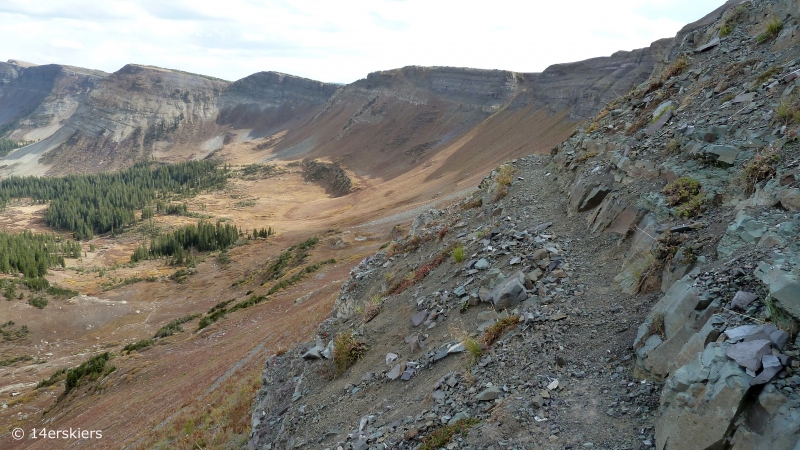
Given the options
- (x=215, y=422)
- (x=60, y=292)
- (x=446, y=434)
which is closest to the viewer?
(x=446, y=434)

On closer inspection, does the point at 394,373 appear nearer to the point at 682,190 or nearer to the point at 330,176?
the point at 682,190

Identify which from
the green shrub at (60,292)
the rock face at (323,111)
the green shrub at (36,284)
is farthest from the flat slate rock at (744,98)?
the green shrub at (36,284)

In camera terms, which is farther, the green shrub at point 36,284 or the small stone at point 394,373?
the green shrub at point 36,284

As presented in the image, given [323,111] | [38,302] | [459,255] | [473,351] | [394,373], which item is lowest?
[38,302]

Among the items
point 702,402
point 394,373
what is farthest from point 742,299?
point 394,373

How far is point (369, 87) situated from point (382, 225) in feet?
261

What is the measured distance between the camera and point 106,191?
108m

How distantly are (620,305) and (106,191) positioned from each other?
12289 centimetres

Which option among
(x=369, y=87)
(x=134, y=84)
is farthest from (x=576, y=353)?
(x=134, y=84)

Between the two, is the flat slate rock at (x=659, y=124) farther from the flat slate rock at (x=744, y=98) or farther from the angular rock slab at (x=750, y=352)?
the angular rock slab at (x=750, y=352)

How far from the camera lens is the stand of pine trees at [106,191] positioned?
8838 cm

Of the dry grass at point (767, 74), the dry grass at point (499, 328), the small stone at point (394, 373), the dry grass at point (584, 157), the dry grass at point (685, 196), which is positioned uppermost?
the dry grass at point (767, 74)

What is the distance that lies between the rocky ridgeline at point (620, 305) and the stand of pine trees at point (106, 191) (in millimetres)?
89432

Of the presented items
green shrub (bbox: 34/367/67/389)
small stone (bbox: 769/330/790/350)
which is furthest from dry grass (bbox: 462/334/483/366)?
green shrub (bbox: 34/367/67/389)
